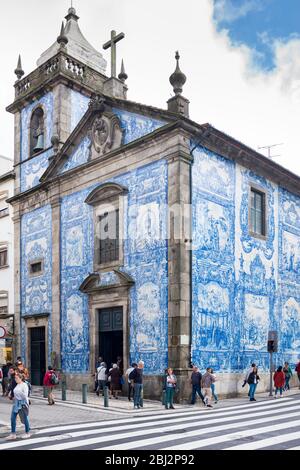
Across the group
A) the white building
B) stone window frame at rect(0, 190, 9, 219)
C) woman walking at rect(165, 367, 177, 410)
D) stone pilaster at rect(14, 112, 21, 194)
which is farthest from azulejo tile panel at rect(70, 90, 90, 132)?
woman walking at rect(165, 367, 177, 410)

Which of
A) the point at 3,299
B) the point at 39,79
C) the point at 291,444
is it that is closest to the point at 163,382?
the point at 291,444

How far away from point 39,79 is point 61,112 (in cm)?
268

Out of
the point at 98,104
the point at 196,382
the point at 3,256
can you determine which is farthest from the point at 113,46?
the point at 196,382

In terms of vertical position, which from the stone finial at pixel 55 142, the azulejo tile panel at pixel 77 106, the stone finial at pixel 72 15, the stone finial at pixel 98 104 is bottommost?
the stone finial at pixel 55 142

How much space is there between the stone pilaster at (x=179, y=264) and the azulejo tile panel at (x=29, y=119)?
890 cm

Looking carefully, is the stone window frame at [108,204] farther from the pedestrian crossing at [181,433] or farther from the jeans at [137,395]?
the pedestrian crossing at [181,433]

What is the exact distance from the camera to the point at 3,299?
2834cm

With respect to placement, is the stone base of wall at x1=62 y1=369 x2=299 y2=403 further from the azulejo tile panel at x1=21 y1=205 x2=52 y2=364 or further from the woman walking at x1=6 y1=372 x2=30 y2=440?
the woman walking at x1=6 y1=372 x2=30 y2=440

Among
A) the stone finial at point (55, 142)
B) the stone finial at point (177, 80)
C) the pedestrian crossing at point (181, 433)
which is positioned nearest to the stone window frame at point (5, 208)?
the stone finial at point (55, 142)

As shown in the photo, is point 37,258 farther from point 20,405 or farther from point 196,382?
point 20,405

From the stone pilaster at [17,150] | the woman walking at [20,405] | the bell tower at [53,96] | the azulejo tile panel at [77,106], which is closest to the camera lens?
the woman walking at [20,405]

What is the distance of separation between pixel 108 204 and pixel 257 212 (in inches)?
237

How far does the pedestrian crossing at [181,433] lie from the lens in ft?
32.8
